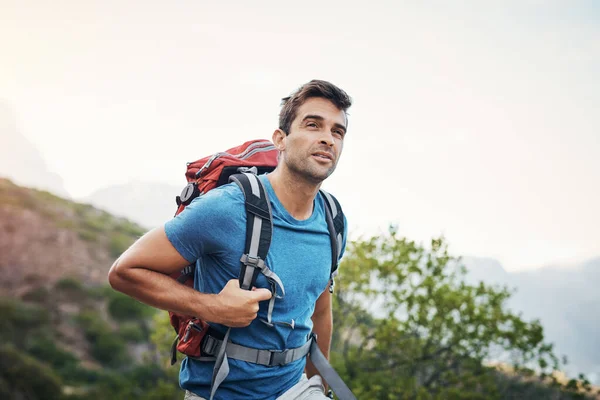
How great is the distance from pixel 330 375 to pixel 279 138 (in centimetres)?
133

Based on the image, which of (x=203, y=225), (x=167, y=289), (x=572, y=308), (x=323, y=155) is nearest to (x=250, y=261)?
(x=203, y=225)

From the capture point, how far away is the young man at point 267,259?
1.92 metres

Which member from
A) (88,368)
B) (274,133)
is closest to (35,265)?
(88,368)

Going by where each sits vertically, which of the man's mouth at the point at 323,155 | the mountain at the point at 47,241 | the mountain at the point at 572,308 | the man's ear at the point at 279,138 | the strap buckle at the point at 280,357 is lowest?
the strap buckle at the point at 280,357

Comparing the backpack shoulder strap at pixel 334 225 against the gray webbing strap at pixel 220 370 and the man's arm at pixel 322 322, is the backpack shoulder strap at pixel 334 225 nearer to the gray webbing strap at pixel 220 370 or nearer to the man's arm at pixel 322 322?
the man's arm at pixel 322 322

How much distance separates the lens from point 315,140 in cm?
234

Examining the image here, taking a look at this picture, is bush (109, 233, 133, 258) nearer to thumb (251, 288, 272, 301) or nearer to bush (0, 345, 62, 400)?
bush (0, 345, 62, 400)

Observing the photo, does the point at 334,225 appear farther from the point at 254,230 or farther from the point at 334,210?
the point at 254,230

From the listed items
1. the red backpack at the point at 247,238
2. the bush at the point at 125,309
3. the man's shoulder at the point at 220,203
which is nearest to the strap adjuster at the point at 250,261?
the red backpack at the point at 247,238

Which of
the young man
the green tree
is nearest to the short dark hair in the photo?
the young man

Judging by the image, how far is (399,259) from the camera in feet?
21.7

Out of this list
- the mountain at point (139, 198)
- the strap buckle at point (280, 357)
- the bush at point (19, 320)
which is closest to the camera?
the strap buckle at point (280, 357)

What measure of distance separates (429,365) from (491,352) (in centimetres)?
94

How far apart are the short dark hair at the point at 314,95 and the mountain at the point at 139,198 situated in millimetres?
136044
